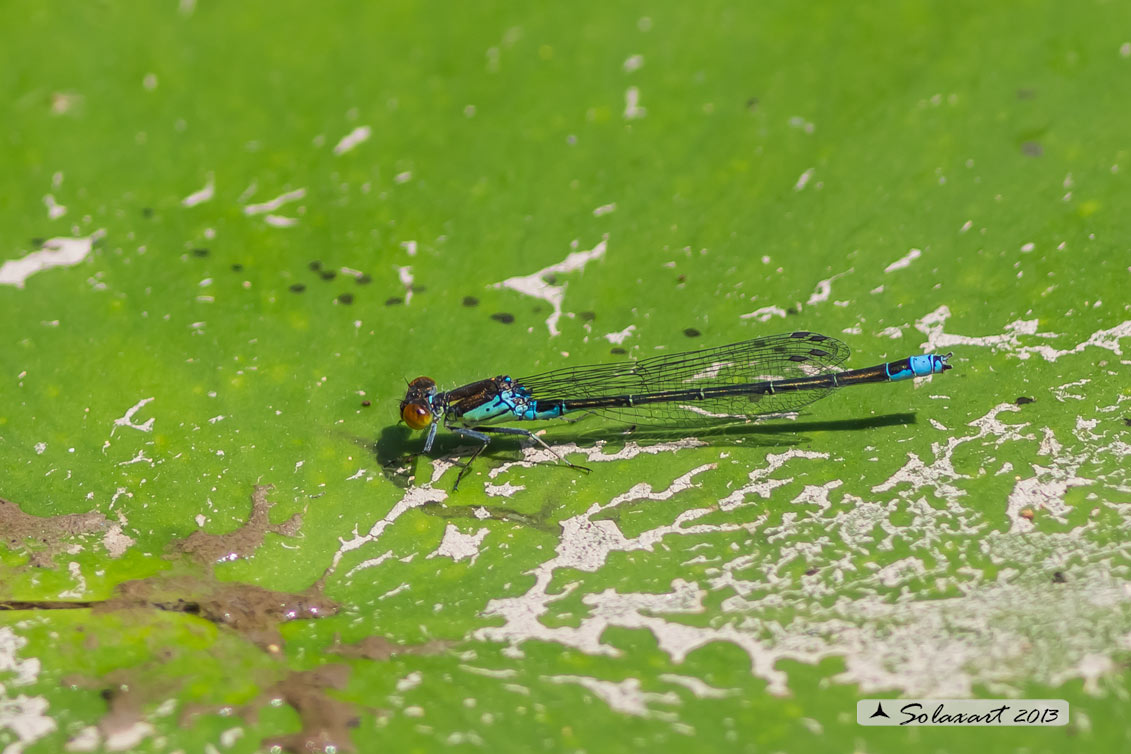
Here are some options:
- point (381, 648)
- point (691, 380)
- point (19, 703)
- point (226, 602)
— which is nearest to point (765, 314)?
point (691, 380)

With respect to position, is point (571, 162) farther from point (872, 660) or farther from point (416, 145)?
point (872, 660)

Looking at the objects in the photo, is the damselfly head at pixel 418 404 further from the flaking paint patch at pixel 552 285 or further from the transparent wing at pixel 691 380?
the flaking paint patch at pixel 552 285

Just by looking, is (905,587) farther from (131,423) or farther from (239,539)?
(131,423)

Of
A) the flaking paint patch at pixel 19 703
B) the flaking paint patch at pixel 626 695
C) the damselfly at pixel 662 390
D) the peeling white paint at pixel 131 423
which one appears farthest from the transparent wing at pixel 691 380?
the flaking paint patch at pixel 19 703

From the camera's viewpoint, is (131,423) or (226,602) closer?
(226,602)

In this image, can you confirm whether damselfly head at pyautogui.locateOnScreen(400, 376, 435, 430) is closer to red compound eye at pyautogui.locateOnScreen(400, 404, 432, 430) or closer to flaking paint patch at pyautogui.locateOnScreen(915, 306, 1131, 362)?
red compound eye at pyautogui.locateOnScreen(400, 404, 432, 430)

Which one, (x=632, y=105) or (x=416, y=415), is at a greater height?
(x=632, y=105)

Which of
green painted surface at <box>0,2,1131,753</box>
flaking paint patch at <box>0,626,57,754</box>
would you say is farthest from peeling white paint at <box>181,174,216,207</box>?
flaking paint patch at <box>0,626,57,754</box>
